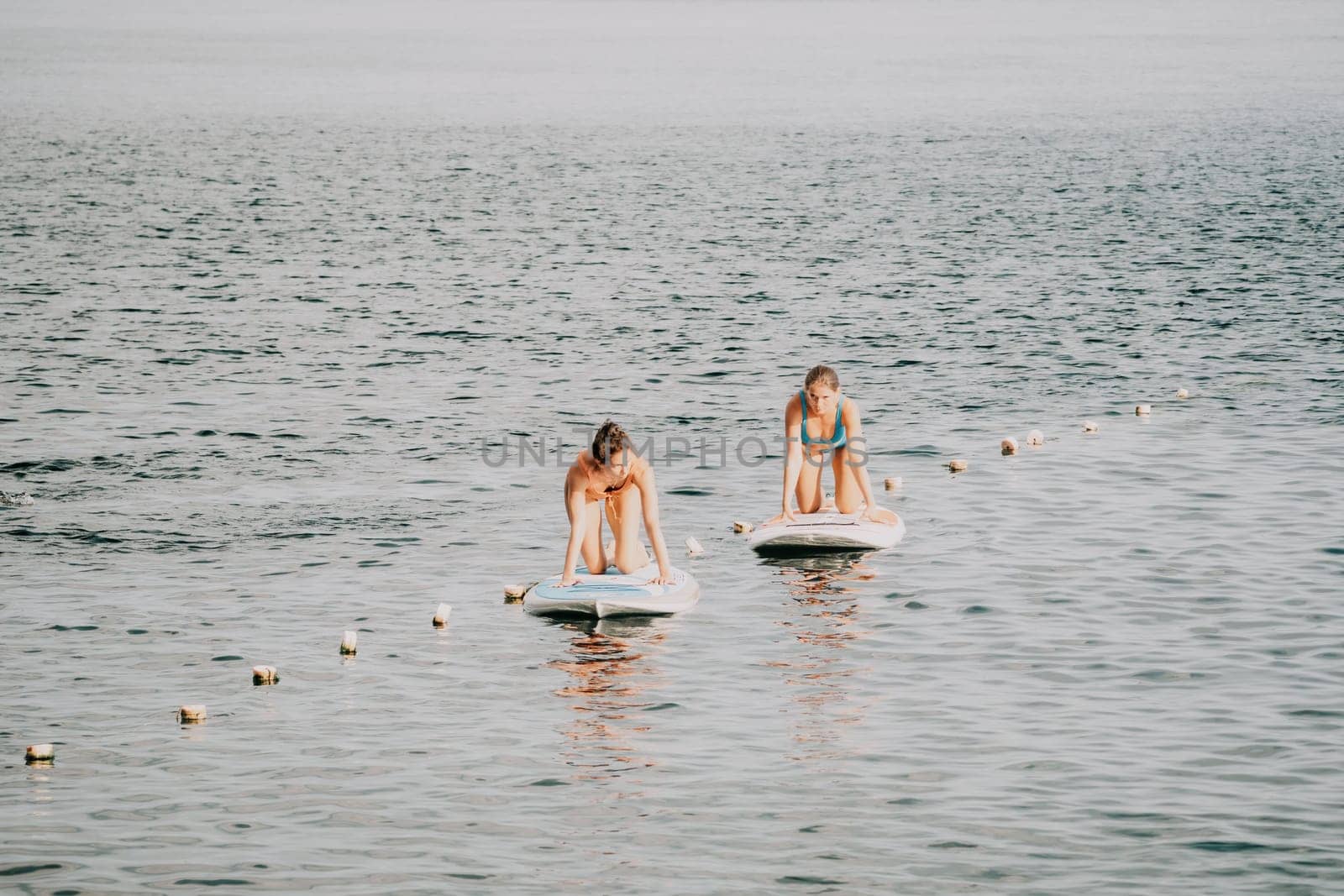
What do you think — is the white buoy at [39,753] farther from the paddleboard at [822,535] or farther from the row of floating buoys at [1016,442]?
the row of floating buoys at [1016,442]

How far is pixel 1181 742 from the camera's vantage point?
15.3m

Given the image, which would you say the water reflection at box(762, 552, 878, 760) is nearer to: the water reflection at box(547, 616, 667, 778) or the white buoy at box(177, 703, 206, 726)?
the water reflection at box(547, 616, 667, 778)

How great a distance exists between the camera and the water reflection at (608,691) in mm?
15102

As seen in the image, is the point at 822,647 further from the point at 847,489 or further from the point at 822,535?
the point at 847,489

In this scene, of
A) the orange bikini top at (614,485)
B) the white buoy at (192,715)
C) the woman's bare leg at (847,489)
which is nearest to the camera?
the white buoy at (192,715)

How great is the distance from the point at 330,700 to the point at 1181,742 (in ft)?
25.5

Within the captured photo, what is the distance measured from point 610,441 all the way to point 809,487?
166 inches

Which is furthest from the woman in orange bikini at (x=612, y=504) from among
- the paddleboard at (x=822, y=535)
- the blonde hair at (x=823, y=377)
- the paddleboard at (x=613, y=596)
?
the blonde hair at (x=823, y=377)

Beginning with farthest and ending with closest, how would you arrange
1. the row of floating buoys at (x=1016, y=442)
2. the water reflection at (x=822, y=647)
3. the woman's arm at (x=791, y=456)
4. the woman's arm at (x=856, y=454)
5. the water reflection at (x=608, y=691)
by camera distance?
the row of floating buoys at (x=1016, y=442) → the woman's arm at (x=856, y=454) → the woman's arm at (x=791, y=456) → the water reflection at (x=822, y=647) → the water reflection at (x=608, y=691)

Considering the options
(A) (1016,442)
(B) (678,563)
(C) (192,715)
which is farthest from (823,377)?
(C) (192,715)

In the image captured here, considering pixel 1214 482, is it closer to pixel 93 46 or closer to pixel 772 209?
pixel 772 209

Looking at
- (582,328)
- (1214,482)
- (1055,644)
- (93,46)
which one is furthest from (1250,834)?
(93,46)

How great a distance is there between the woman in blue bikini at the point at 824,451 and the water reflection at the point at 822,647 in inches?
27.8

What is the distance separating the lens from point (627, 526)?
1928 cm
